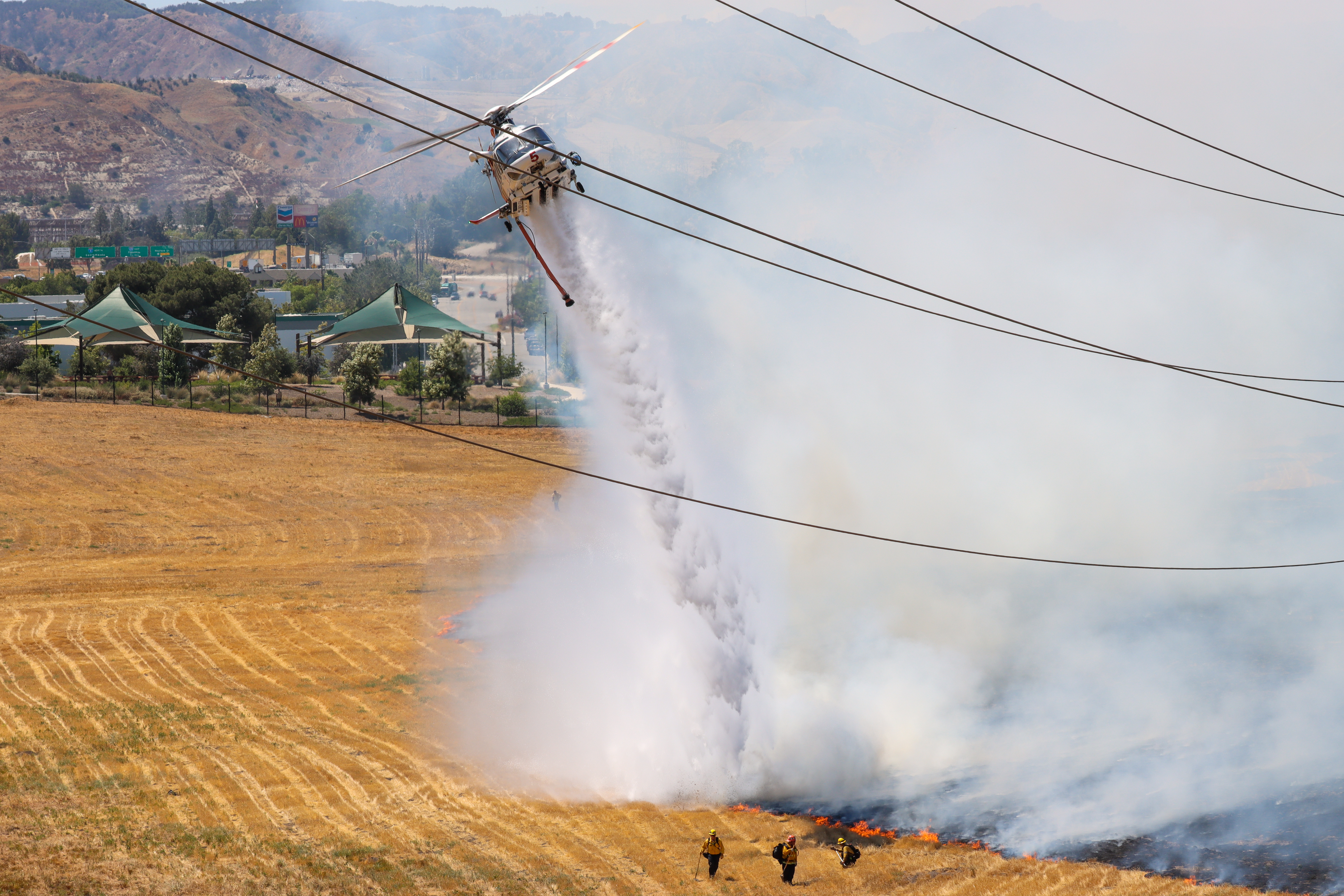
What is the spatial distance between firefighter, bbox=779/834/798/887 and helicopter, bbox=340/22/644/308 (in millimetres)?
12847

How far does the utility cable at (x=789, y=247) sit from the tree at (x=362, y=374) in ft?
66.0

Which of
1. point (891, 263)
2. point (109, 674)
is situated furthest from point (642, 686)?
point (891, 263)

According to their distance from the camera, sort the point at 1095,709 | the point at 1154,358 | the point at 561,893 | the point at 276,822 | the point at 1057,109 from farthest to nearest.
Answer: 1. the point at 1057,109
2. the point at 1154,358
3. the point at 1095,709
4. the point at 276,822
5. the point at 561,893

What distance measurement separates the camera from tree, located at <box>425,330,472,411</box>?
69.2 meters

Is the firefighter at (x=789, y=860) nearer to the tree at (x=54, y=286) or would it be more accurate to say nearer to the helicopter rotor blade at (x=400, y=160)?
the helicopter rotor blade at (x=400, y=160)

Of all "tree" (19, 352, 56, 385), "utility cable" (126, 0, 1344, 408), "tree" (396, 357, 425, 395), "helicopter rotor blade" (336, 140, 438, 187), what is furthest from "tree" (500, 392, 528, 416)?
"helicopter rotor blade" (336, 140, 438, 187)

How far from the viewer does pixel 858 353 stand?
46.5m

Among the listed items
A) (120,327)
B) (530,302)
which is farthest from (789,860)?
(530,302)

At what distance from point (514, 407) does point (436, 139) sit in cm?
5112

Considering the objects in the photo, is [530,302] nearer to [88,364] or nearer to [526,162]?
[88,364]

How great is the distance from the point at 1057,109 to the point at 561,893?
6366 centimetres

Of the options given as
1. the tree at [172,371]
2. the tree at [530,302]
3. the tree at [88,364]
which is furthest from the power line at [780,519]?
the tree at [530,302]

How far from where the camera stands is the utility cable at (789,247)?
16344 mm

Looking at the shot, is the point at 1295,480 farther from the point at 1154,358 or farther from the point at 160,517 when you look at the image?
the point at 160,517
